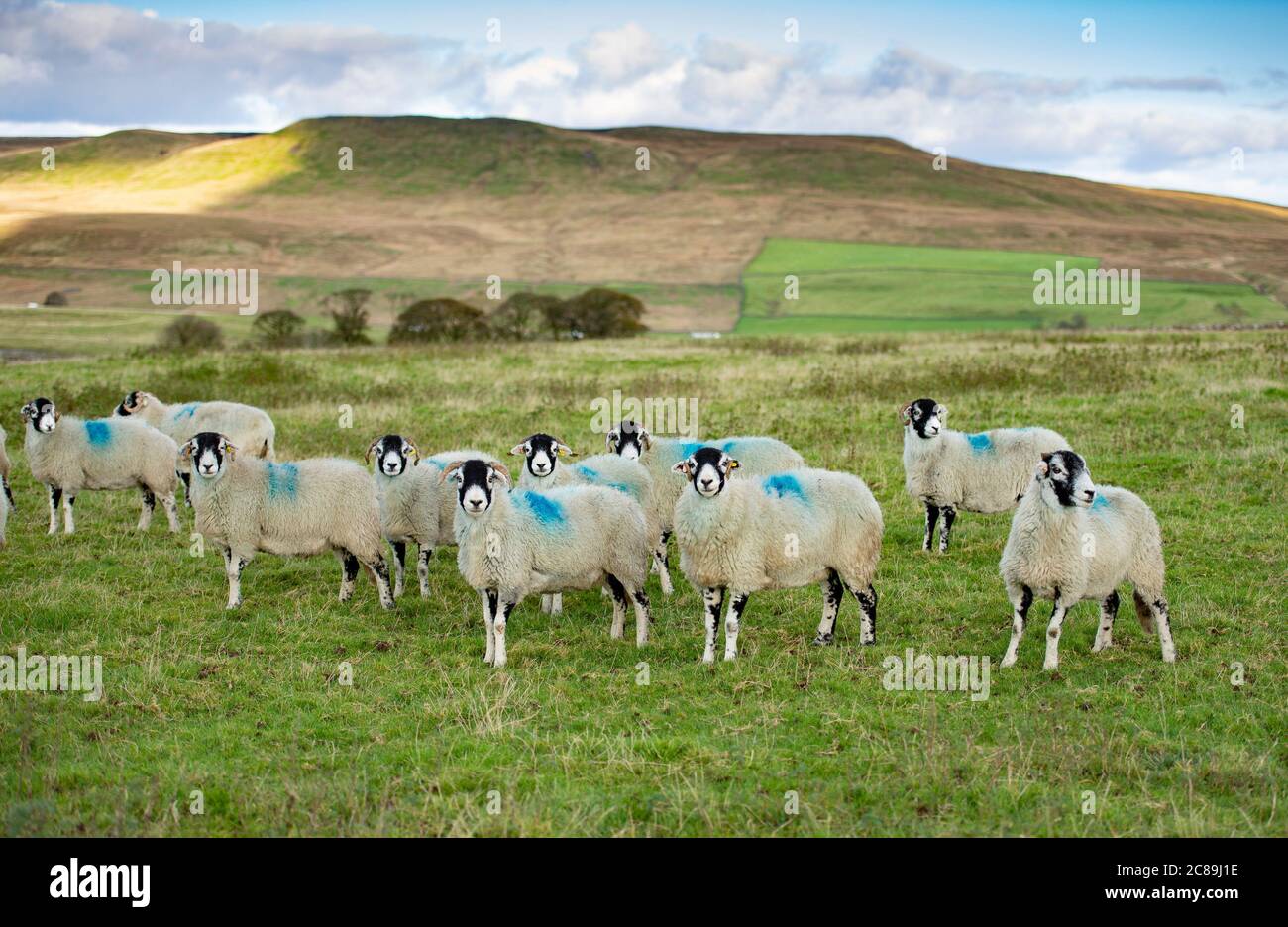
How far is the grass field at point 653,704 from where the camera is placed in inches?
263

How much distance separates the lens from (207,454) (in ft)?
39.2

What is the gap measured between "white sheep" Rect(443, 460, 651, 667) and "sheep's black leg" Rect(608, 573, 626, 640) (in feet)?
0.04

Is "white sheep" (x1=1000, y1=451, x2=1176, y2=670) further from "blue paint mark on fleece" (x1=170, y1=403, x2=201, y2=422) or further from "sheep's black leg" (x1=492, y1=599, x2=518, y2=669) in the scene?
"blue paint mark on fleece" (x1=170, y1=403, x2=201, y2=422)

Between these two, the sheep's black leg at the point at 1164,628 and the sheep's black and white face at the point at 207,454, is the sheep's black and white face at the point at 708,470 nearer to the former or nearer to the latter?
the sheep's black leg at the point at 1164,628

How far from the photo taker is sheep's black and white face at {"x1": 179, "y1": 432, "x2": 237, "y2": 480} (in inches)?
471

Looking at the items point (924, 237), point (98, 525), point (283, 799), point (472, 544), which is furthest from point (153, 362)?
point (924, 237)

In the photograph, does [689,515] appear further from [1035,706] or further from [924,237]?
[924,237]

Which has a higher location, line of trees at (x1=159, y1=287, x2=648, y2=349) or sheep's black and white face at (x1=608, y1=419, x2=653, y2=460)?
line of trees at (x1=159, y1=287, x2=648, y2=349)

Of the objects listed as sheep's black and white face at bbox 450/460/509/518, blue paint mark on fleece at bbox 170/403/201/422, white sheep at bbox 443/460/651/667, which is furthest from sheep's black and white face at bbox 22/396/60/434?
sheep's black and white face at bbox 450/460/509/518

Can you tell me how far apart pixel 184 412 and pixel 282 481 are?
7077 millimetres

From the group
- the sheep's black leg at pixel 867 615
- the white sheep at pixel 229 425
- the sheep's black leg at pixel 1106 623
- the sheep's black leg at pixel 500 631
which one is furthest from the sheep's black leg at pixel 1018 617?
the white sheep at pixel 229 425

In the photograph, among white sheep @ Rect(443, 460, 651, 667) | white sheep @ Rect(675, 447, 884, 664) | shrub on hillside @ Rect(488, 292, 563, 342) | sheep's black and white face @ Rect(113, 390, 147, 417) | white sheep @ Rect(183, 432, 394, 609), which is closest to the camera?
white sheep @ Rect(675, 447, 884, 664)

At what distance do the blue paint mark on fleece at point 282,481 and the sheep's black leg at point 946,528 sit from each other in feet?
27.4

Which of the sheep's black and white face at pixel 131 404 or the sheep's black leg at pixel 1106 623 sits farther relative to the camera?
the sheep's black and white face at pixel 131 404
